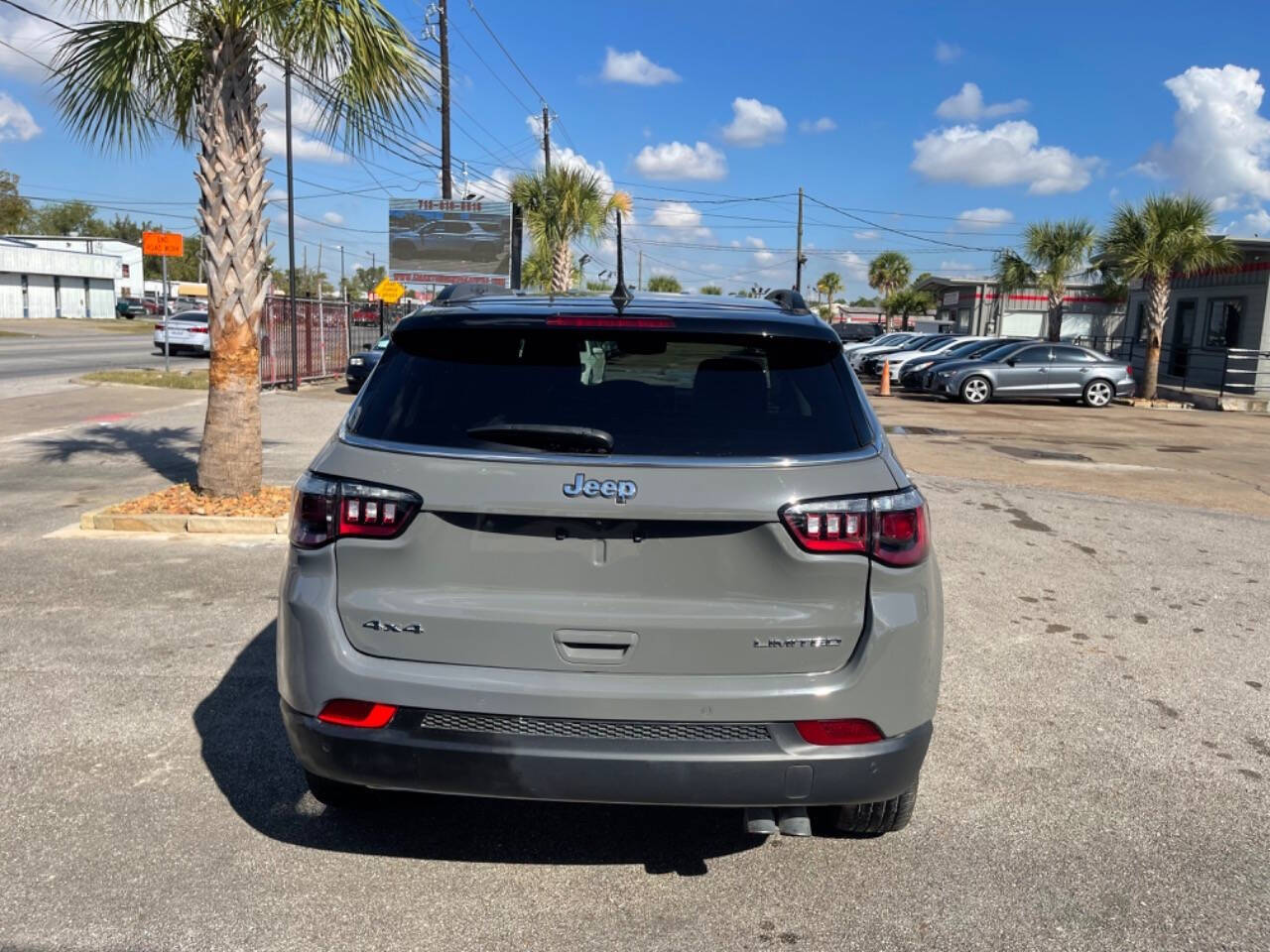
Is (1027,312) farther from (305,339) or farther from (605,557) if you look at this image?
(605,557)

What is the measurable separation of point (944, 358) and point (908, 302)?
5516 centimetres

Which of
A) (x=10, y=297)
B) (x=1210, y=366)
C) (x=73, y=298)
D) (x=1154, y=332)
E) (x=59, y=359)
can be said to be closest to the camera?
(x=1154, y=332)

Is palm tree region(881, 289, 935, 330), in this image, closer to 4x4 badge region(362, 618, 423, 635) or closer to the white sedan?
the white sedan

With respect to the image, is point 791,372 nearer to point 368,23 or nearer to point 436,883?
point 436,883

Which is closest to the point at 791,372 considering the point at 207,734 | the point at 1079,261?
the point at 207,734

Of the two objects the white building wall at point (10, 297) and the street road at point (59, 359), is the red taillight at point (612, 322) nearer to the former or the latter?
the street road at point (59, 359)

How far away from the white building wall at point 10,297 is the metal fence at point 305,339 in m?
45.3

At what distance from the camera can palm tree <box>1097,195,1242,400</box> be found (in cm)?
2591

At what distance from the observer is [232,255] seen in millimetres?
8539

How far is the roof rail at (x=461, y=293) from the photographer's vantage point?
362 centimetres

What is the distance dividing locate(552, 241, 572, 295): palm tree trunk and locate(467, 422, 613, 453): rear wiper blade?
2696 centimetres

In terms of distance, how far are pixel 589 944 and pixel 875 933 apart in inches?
33.1

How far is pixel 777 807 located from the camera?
9.86 feet

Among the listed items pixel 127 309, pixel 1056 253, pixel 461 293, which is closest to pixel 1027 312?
pixel 1056 253
